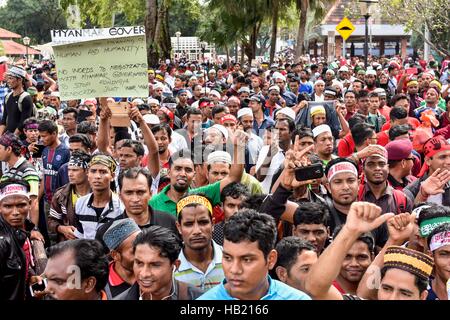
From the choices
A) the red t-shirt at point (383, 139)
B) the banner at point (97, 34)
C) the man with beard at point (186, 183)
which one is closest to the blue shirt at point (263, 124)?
the red t-shirt at point (383, 139)

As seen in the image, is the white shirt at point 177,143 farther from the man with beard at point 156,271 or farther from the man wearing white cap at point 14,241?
the man with beard at point 156,271

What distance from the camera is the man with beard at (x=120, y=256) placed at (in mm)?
4359

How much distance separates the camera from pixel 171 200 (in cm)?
580

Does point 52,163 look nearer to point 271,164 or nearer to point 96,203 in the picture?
point 96,203

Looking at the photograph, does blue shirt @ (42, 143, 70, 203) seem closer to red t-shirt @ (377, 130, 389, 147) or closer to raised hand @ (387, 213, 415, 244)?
red t-shirt @ (377, 130, 389, 147)

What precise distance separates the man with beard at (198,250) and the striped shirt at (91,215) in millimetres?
872

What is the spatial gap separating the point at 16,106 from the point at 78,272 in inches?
273

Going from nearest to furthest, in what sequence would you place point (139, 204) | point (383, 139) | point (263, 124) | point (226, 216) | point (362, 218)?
point (362, 218), point (139, 204), point (226, 216), point (383, 139), point (263, 124)

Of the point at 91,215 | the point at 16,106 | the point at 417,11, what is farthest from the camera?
the point at 417,11

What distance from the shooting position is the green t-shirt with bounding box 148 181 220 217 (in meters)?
5.69

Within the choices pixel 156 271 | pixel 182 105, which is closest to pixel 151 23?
pixel 182 105

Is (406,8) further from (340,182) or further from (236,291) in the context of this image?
(236,291)

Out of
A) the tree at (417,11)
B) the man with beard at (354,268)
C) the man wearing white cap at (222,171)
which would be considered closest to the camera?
the man with beard at (354,268)
